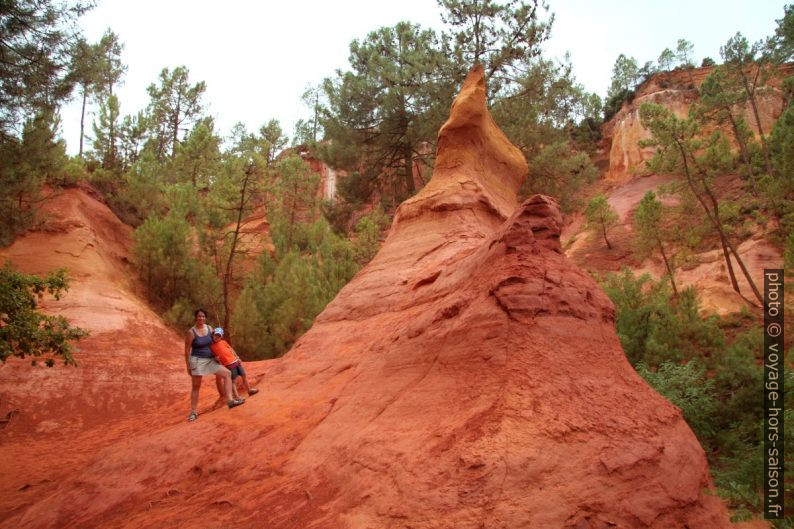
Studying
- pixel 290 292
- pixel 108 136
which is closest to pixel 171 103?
pixel 108 136

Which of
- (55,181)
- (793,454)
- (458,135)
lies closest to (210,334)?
(458,135)

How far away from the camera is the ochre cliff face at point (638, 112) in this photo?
114 feet

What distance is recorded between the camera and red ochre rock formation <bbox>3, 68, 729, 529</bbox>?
3195mm

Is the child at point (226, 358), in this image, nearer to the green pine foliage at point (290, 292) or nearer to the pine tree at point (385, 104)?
the green pine foliage at point (290, 292)

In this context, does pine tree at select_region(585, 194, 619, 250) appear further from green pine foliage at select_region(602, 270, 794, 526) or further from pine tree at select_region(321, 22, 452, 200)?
green pine foliage at select_region(602, 270, 794, 526)

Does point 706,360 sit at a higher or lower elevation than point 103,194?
lower

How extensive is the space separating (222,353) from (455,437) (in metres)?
4.05

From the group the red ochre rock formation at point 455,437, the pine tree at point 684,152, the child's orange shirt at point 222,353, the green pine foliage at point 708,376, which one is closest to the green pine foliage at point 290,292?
the child's orange shirt at point 222,353

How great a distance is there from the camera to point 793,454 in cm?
578

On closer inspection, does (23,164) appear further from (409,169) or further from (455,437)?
(409,169)

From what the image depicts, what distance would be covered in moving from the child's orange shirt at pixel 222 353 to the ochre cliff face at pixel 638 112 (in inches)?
1295

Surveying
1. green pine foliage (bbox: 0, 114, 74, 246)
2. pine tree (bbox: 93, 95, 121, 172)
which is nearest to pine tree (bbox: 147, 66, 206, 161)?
pine tree (bbox: 93, 95, 121, 172)

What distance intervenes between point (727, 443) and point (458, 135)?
22.1ft

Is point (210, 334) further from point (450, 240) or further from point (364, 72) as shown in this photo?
point (364, 72)
